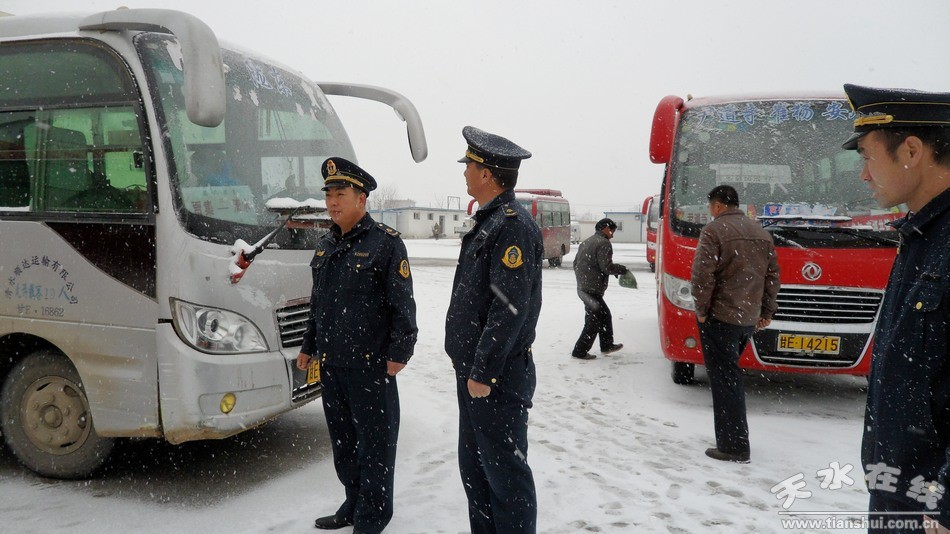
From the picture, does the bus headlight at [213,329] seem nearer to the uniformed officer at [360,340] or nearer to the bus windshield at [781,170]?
the uniformed officer at [360,340]

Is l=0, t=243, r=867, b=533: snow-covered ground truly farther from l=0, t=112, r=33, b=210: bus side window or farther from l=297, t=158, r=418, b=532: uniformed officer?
l=0, t=112, r=33, b=210: bus side window

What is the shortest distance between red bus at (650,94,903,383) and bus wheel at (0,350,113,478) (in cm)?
471

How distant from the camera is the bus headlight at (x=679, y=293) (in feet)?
19.1

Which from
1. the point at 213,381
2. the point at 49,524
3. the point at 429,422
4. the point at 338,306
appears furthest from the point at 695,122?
the point at 49,524

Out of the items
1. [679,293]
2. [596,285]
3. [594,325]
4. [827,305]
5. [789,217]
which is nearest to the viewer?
[827,305]

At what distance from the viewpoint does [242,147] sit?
4.12 metres

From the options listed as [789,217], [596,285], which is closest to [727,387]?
[789,217]

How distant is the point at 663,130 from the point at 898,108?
15.9 ft

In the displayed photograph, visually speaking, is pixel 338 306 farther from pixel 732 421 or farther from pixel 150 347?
pixel 732 421

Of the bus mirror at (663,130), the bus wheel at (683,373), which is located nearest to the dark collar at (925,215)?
the bus mirror at (663,130)

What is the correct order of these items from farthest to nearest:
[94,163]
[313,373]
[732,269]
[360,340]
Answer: [732,269] → [313,373] → [94,163] → [360,340]

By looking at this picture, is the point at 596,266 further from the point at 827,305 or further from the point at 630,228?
the point at 630,228

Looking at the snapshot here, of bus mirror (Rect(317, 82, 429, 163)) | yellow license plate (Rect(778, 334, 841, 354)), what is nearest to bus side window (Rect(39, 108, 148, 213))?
bus mirror (Rect(317, 82, 429, 163))

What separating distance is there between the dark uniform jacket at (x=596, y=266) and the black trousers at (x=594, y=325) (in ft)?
0.34
